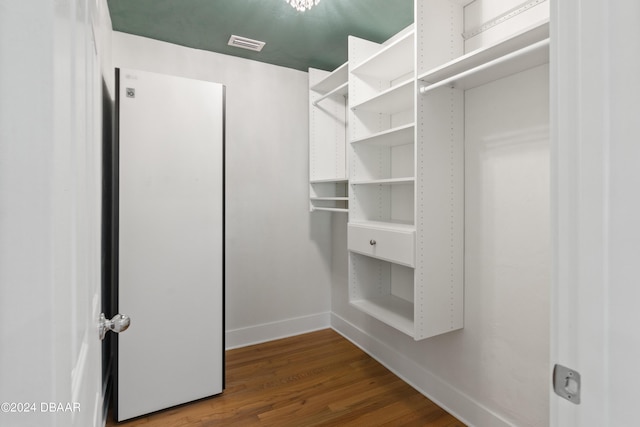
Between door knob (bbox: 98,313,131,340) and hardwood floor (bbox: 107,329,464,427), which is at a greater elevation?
door knob (bbox: 98,313,131,340)

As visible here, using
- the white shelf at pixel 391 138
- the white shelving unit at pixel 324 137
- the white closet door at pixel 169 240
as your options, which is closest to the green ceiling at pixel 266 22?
the white shelving unit at pixel 324 137

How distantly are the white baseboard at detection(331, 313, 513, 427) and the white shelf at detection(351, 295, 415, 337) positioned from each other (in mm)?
387

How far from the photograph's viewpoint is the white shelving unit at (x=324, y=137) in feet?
9.46

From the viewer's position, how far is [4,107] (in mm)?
288

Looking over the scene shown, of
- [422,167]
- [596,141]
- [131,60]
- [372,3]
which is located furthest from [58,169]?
[131,60]

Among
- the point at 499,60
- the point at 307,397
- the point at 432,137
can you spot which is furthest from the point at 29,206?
the point at 307,397

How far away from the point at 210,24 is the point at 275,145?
1.05m

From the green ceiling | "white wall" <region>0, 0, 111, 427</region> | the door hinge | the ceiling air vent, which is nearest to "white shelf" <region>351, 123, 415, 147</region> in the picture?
the green ceiling

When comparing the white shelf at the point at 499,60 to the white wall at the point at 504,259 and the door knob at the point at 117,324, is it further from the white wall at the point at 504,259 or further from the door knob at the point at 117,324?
the door knob at the point at 117,324

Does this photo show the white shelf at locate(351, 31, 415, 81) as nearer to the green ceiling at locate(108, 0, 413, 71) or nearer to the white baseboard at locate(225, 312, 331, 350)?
the green ceiling at locate(108, 0, 413, 71)

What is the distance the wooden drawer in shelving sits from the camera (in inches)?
69.2

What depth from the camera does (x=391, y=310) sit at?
84.7 inches

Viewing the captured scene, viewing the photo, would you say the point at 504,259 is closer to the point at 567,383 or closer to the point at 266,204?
the point at 567,383

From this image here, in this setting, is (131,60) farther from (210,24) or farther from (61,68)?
(61,68)
